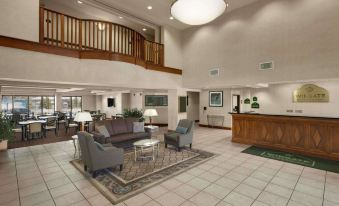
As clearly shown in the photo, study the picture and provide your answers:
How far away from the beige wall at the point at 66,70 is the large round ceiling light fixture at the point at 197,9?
3.00 meters

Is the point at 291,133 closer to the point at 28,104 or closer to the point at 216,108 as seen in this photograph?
the point at 216,108

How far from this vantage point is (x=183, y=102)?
919 centimetres

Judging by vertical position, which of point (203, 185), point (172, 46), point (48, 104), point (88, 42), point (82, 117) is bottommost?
point (203, 185)

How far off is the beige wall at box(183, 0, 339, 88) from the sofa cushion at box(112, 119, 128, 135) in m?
4.08

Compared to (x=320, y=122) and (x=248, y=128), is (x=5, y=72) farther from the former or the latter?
(x=320, y=122)

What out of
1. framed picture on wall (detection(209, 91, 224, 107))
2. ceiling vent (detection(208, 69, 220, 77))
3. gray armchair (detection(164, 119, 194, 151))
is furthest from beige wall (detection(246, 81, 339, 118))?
gray armchair (detection(164, 119, 194, 151))

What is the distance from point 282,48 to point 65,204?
7.40 metres

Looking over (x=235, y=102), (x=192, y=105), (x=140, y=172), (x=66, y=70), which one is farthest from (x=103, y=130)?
(x=192, y=105)

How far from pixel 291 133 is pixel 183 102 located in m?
5.00

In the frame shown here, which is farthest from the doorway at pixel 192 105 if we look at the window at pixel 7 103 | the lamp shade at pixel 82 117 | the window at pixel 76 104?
the window at pixel 7 103

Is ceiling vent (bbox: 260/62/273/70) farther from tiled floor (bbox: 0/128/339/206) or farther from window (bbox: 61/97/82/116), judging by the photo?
window (bbox: 61/97/82/116)

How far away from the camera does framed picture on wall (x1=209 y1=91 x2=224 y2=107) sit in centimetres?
982

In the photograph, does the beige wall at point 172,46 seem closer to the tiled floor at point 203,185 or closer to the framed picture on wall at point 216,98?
the framed picture on wall at point 216,98

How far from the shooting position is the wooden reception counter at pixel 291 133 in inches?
187
